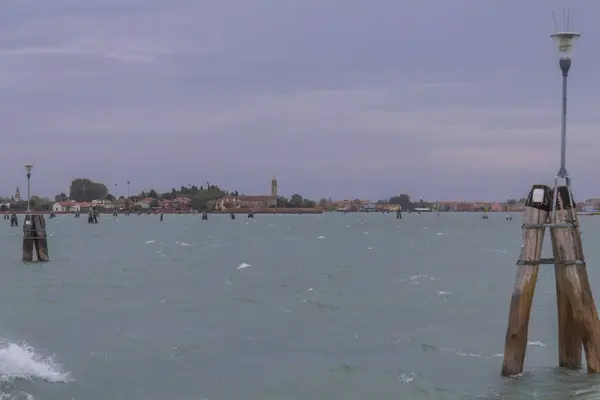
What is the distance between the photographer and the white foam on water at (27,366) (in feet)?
68.9

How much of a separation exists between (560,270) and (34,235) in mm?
44956

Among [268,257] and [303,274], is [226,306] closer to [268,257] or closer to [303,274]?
[303,274]

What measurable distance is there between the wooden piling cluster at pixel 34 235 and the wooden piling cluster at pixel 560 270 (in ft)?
133

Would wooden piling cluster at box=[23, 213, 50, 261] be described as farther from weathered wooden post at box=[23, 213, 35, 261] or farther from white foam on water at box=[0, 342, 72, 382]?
white foam on water at box=[0, 342, 72, 382]

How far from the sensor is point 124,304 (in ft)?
120

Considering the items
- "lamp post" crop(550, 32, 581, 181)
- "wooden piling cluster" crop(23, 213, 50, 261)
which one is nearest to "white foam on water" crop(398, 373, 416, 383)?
"lamp post" crop(550, 32, 581, 181)

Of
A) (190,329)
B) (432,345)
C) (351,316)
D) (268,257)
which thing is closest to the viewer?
A: (432,345)

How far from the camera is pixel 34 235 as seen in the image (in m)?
58.1

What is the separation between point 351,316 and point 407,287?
39.2ft

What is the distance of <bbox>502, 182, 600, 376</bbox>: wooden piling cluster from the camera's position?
1755 cm

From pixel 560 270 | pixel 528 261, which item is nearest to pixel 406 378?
pixel 528 261

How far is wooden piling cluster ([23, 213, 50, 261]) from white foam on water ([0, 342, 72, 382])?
31.4 m

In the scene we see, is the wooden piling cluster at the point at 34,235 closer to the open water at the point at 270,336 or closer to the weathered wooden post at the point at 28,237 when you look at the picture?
the weathered wooden post at the point at 28,237

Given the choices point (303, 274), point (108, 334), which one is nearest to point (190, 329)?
point (108, 334)
